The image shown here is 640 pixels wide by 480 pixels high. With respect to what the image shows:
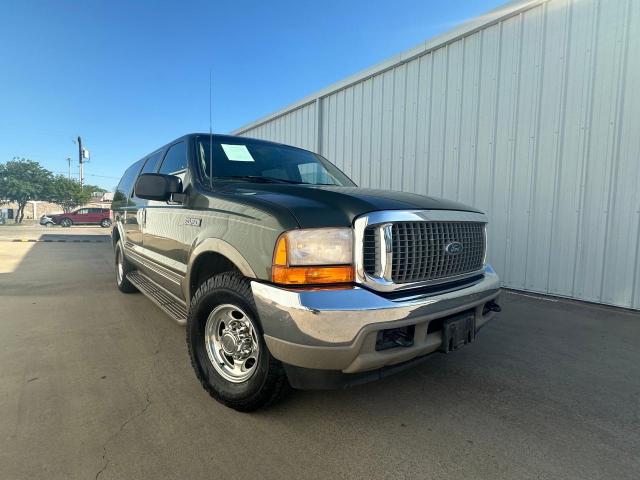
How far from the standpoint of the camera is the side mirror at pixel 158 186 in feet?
9.46

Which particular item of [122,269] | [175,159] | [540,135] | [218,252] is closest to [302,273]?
[218,252]

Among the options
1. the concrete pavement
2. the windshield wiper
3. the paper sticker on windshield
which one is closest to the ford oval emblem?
the concrete pavement

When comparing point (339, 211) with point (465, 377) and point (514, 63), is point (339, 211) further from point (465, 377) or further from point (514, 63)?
point (514, 63)

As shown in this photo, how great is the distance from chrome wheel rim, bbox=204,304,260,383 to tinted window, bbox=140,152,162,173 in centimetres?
237

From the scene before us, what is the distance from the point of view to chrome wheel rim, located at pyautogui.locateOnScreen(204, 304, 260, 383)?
232 cm

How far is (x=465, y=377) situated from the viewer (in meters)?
2.88

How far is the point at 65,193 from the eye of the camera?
44.9m

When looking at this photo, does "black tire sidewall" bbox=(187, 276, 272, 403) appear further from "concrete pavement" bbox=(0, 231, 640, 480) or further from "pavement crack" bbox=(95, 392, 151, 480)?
"pavement crack" bbox=(95, 392, 151, 480)

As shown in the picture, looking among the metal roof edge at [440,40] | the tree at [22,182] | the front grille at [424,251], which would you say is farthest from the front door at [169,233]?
the tree at [22,182]

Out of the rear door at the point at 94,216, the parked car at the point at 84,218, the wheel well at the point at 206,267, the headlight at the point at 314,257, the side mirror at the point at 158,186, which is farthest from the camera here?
the rear door at the point at 94,216

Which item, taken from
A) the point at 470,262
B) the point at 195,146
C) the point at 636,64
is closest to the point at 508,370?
the point at 470,262

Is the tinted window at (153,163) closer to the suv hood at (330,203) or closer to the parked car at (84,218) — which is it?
the suv hood at (330,203)

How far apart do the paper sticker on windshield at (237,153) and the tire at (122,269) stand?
282 cm

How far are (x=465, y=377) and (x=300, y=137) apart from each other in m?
8.63
